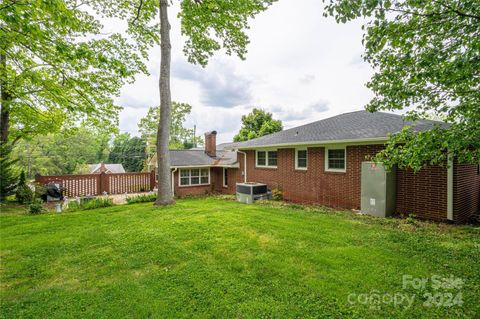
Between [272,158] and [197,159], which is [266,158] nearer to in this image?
[272,158]

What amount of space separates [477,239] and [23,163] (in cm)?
4361

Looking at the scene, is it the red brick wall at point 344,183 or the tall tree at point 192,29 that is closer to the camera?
the red brick wall at point 344,183

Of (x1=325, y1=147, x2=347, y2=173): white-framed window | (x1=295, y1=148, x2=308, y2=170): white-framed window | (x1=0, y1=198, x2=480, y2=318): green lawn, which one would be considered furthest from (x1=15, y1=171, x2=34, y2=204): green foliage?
(x1=325, y1=147, x2=347, y2=173): white-framed window

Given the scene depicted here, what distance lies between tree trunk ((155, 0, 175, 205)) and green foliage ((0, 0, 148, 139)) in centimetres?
176

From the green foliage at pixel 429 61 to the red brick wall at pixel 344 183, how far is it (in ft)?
11.9

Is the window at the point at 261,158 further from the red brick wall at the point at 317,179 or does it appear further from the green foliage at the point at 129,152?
the green foliage at the point at 129,152

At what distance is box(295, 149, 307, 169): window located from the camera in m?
10.1

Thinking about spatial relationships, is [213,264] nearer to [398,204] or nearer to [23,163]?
[398,204]

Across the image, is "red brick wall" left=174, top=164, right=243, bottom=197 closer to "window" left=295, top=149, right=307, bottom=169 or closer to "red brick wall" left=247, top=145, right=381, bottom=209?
"red brick wall" left=247, top=145, right=381, bottom=209

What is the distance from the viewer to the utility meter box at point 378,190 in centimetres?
697

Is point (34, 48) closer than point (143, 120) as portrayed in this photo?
Yes

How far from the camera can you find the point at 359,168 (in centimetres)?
803

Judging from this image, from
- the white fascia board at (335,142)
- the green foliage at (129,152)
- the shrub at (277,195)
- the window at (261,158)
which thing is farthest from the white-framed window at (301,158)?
the green foliage at (129,152)

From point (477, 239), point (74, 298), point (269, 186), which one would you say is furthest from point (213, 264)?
point (269, 186)
